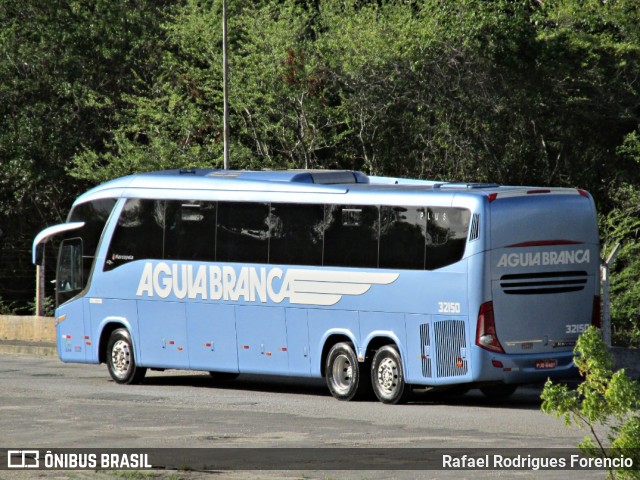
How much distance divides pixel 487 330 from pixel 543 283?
1125 millimetres

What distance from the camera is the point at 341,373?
2028cm

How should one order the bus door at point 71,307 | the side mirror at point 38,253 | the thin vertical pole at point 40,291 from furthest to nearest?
1. the thin vertical pole at point 40,291
2. the side mirror at point 38,253
3. the bus door at point 71,307

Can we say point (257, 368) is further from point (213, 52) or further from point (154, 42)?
point (154, 42)

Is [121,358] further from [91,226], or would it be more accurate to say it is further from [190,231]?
[190,231]

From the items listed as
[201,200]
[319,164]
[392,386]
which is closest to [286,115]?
[319,164]

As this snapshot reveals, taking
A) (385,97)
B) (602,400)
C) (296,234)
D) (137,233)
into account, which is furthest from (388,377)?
(385,97)

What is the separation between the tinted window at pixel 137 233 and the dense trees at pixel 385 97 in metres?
10.9

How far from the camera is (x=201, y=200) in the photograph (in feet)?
72.7

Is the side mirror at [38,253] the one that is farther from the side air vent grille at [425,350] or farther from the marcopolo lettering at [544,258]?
the marcopolo lettering at [544,258]

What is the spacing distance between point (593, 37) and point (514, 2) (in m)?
2.10

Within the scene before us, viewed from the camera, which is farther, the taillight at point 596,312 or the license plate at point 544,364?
the taillight at point 596,312

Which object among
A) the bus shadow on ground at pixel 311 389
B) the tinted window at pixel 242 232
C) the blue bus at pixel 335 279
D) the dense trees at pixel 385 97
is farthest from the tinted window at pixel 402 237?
the dense trees at pixel 385 97

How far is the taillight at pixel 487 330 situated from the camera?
60.7ft

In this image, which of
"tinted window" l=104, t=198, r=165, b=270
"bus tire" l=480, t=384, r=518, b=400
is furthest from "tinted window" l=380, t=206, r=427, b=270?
"tinted window" l=104, t=198, r=165, b=270
